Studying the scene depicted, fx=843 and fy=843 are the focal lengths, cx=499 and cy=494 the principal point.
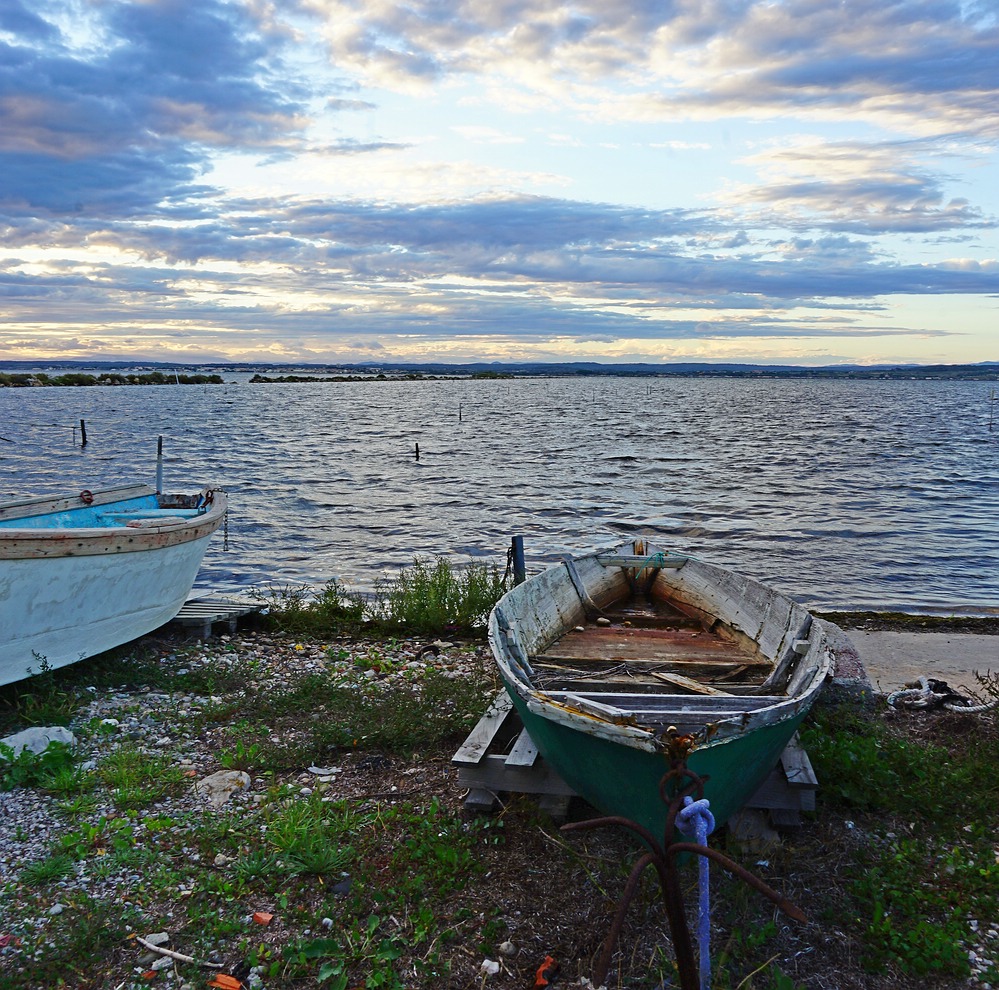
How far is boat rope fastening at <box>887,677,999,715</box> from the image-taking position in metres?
7.48

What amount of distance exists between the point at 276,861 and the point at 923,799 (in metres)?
4.14

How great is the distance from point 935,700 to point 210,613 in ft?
25.9

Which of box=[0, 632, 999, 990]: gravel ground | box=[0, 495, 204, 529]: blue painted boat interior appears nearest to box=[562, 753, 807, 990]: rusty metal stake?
box=[0, 632, 999, 990]: gravel ground

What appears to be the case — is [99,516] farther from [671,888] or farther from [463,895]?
[671,888]

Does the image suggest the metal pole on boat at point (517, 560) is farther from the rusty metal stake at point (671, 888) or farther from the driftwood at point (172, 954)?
the rusty metal stake at point (671, 888)

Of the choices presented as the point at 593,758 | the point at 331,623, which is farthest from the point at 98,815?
the point at 331,623

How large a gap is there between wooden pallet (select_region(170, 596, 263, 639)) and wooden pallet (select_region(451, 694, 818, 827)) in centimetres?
498

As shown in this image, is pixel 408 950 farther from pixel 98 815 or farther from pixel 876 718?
pixel 876 718

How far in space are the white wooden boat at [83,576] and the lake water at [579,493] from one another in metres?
2.49

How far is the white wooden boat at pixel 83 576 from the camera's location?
688 centimetres

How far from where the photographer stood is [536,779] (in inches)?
219

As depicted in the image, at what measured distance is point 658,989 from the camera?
4.00 metres

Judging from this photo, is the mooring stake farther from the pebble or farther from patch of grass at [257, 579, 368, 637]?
patch of grass at [257, 579, 368, 637]

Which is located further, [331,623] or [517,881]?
[331,623]
